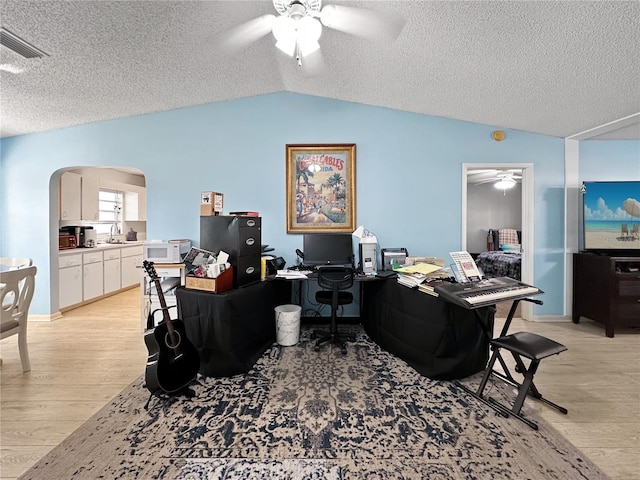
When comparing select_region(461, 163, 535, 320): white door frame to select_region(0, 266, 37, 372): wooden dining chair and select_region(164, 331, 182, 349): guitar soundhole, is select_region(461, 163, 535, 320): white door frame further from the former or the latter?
select_region(0, 266, 37, 372): wooden dining chair

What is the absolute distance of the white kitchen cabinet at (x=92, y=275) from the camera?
4707 millimetres

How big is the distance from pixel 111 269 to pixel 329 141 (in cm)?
446

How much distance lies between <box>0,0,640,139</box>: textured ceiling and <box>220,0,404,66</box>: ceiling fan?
0.27 feet

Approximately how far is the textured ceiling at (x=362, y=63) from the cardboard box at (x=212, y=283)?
6.59ft

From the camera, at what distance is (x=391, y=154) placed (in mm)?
3830

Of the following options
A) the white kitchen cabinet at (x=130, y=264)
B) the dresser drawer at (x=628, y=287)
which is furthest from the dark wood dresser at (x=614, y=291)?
the white kitchen cabinet at (x=130, y=264)

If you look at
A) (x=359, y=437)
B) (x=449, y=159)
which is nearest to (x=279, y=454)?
(x=359, y=437)

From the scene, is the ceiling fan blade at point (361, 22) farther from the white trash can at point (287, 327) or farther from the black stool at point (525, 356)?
the white trash can at point (287, 327)

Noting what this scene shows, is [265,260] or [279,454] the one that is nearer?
[279,454]

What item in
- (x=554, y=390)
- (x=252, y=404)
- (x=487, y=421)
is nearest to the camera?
(x=487, y=421)

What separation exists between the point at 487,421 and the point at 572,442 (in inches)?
17.4

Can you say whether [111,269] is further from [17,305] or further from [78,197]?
[17,305]

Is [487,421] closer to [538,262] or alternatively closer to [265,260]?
[265,260]

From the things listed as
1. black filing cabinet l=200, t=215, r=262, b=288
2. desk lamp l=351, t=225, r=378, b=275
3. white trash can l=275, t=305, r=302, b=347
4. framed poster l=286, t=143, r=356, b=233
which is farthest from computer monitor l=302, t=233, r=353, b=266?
black filing cabinet l=200, t=215, r=262, b=288
